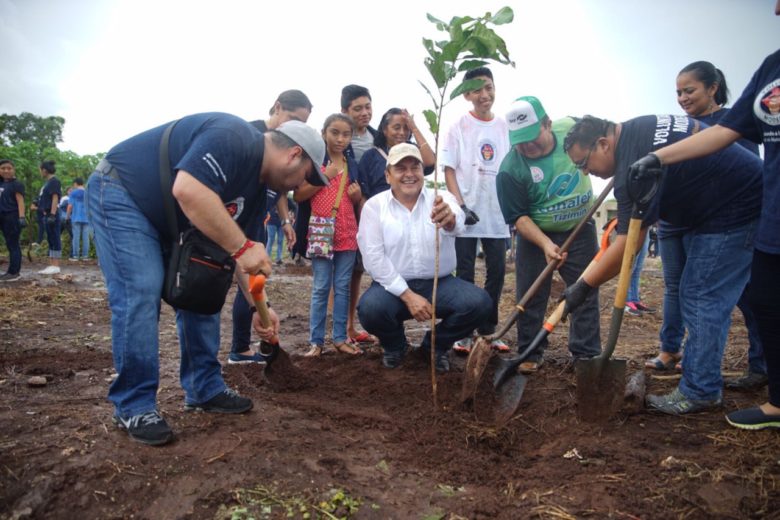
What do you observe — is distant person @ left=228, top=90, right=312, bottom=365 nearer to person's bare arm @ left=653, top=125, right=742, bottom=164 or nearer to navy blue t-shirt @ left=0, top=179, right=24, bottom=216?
person's bare arm @ left=653, top=125, right=742, bottom=164

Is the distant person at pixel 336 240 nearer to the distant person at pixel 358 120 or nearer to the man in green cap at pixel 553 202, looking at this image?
the distant person at pixel 358 120

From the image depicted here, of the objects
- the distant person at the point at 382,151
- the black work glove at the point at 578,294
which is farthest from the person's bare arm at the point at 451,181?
the black work glove at the point at 578,294

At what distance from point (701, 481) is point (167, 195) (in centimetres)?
264

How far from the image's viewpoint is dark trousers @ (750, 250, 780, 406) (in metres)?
2.30

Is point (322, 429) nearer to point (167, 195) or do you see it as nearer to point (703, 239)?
point (167, 195)

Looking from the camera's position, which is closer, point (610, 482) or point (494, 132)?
point (610, 482)

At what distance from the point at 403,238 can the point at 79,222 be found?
10.6m

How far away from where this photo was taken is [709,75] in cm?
376

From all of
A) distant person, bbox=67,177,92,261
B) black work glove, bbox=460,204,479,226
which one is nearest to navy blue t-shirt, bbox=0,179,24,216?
distant person, bbox=67,177,92,261

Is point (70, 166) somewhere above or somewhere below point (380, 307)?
above

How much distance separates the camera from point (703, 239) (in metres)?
2.71

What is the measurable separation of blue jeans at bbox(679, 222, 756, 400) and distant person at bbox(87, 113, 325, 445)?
220 centimetres

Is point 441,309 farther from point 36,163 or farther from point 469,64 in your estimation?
point 36,163

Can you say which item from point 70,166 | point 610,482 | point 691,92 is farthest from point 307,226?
point 70,166
